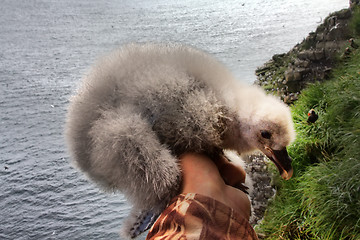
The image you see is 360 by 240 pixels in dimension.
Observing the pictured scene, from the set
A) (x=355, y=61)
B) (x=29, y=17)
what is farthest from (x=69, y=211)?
(x=29, y=17)

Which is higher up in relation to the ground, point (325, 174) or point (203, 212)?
point (203, 212)

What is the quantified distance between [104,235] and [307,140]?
1.19m

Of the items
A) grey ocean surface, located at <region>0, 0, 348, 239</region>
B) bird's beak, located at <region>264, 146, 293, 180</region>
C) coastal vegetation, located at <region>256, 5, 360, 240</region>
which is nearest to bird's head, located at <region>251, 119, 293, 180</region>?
bird's beak, located at <region>264, 146, 293, 180</region>

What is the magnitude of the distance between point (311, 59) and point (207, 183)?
258 cm

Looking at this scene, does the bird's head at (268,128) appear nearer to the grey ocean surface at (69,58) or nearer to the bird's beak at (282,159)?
the bird's beak at (282,159)

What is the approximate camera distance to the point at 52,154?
1.31 meters

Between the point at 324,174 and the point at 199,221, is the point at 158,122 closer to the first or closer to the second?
the point at 199,221

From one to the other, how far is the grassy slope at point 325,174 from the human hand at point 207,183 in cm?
95

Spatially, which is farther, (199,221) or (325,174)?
(325,174)

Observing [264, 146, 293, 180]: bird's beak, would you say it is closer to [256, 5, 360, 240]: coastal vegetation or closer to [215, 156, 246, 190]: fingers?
[215, 156, 246, 190]: fingers

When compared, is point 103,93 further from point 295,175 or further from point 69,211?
point 295,175

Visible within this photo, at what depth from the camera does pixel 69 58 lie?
6.39ft

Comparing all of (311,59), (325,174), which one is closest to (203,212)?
(325,174)

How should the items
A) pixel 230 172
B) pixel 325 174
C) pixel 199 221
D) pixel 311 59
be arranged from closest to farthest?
pixel 199 221
pixel 230 172
pixel 325 174
pixel 311 59
